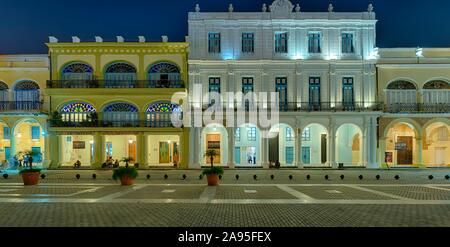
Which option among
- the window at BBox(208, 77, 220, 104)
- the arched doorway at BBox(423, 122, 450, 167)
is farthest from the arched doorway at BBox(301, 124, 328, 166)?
the arched doorway at BBox(423, 122, 450, 167)

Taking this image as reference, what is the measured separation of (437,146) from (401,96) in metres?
6.23

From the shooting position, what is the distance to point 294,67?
35562 mm

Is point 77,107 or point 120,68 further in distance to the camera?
point 120,68

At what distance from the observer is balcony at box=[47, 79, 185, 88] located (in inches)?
1404

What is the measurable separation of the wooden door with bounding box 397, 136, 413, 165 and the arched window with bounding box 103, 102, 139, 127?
2533cm

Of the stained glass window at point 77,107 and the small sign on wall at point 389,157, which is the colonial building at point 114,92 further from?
the small sign on wall at point 389,157

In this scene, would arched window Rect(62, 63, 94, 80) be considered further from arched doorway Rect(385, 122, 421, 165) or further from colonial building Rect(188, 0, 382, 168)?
arched doorway Rect(385, 122, 421, 165)

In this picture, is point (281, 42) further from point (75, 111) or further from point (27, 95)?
point (27, 95)

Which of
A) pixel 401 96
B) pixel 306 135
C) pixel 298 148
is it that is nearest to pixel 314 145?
pixel 306 135

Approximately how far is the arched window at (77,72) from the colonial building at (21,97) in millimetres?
1782

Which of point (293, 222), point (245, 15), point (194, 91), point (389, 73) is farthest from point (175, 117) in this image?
point (293, 222)

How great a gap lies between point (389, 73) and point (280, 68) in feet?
33.7

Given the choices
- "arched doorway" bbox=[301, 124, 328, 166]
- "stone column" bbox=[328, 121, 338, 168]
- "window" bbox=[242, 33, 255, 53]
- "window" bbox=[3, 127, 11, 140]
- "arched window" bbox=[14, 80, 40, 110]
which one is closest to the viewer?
"stone column" bbox=[328, 121, 338, 168]
